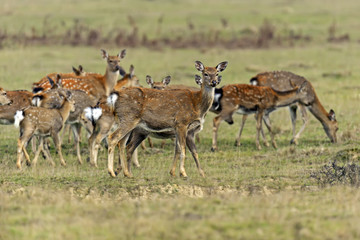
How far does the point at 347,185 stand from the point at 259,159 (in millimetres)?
3730

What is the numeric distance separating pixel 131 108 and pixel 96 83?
5433 millimetres

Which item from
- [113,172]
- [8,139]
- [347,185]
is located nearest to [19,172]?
[113,172]

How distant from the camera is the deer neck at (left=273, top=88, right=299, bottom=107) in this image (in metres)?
16.2

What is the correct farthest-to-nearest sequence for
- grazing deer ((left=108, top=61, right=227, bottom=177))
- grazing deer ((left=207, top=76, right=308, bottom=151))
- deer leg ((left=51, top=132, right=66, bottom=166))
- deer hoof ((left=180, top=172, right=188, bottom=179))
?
grazing deer ((left=207, top=76, right=308, bottom=151))
deer leg ((left=51, top=132, right=66, bottom=166))
grazing deer ((left=108, top=61, right=227, bottom=177))
deer hoof ((left=180, top=172, right=188, bottom=179))

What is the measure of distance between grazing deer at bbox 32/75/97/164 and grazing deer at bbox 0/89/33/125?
0.65 ft

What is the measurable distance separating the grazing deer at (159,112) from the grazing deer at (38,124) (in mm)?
1849

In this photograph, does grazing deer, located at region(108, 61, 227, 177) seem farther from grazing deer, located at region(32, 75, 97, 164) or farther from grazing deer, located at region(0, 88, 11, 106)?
grazing deer, located at region(0, 88, 11, 106)

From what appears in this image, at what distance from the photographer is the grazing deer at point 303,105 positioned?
16.3 m

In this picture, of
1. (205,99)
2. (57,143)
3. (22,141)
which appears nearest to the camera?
(205,99)

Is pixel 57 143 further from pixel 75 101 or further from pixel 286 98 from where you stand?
pixel 286 98

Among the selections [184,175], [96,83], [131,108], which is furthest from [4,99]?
[184,175]

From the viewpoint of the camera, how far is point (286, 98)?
644 inches

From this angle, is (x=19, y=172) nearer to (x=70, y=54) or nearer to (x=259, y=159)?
(x=259, y=159)

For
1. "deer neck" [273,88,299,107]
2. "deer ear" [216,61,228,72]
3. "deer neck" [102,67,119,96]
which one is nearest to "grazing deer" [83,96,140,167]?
"deer ear" [216,61,228,72]
